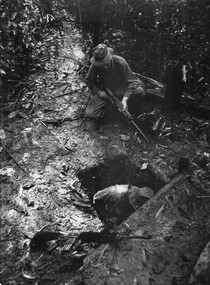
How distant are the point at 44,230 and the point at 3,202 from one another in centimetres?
91

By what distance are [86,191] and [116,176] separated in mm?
648

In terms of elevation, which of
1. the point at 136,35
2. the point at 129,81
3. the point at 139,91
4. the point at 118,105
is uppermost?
the point at 136,35

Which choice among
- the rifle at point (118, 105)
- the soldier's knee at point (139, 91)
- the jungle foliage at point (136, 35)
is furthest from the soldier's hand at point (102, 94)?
the jungle foliage at point (136, 35)

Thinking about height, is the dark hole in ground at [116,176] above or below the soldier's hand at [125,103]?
below

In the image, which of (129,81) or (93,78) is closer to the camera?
(129,81)

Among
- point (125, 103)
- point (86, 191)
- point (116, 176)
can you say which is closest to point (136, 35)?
point (125, 103)

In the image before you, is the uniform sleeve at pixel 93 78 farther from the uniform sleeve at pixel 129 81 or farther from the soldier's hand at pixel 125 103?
the soldier's hand at pixel 125 103

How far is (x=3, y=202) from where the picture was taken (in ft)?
13.6

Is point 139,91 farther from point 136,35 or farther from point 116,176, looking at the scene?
point 136,35

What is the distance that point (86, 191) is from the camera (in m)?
4.39

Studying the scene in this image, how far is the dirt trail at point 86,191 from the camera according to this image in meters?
3.25

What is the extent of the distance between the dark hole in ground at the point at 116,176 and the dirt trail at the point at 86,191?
18mm

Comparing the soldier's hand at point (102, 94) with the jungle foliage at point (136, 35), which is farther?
the jungle foliage at point (136, 35)

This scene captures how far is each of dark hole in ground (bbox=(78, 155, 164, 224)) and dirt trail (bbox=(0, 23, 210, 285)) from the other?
2cm
